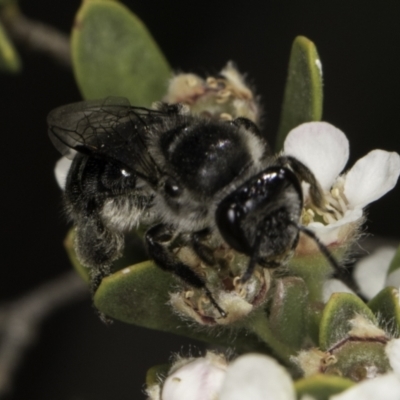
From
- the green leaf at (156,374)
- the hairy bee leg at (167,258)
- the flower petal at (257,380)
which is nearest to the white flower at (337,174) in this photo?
the hairy bee leg at (167,258)

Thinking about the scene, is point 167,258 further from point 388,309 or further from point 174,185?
point 388,309

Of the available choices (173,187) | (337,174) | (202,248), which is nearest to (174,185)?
(173,187)

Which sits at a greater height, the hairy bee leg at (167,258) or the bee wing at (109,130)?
the bee wing at (109,130)

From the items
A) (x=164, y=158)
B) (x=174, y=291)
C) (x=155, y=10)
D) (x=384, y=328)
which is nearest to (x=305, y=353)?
(x=384, y=328)

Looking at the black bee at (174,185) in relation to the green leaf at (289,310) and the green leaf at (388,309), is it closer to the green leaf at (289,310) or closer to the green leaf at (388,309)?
Answer: the green leaf at (289,310)

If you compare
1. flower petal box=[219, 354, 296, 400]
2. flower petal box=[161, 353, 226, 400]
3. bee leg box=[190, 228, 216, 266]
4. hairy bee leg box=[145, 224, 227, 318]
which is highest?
flower petal box=[219, 354, 296, 400]

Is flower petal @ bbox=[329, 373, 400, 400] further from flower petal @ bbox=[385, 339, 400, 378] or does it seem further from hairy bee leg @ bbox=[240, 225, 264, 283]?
hairy bee leg @ bbox=[240, 225, 264, 283]

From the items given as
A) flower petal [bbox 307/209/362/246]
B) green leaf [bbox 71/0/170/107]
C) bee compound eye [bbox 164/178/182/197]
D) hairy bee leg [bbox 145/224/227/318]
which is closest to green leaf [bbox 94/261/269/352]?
hairy bee leg [bbox 145/224/227/318]
